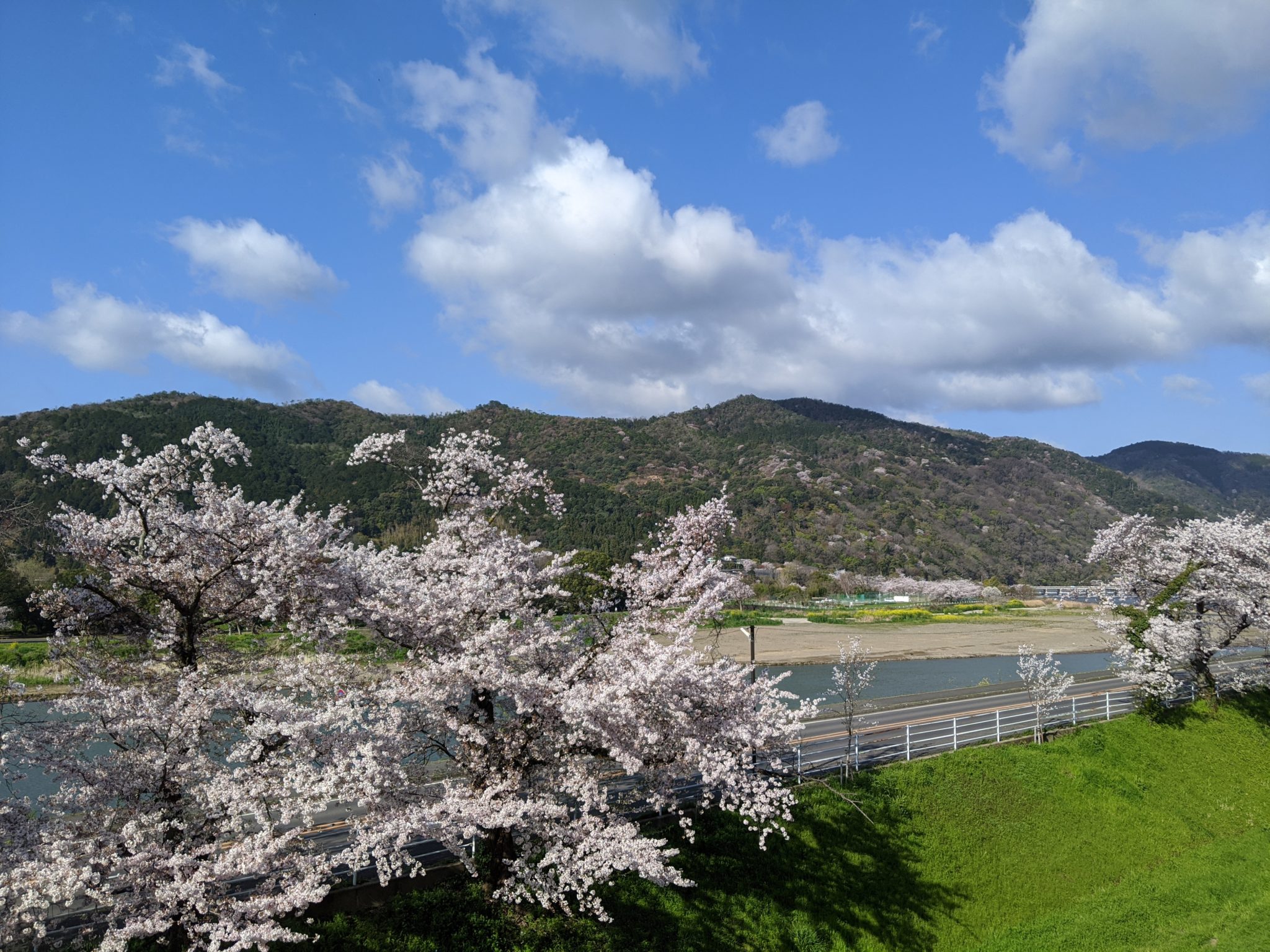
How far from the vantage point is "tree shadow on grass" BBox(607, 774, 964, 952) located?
1433 cm

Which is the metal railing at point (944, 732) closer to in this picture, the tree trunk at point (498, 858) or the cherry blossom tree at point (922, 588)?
the tree trunk at point (498, 858)

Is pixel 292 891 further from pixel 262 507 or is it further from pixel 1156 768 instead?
pixel 1156 768

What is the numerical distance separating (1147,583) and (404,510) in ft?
223

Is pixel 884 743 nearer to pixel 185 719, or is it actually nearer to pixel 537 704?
pixel 537 704

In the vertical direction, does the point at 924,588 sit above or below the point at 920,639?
above

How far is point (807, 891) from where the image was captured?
637 inches

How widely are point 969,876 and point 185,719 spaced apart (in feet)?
58.8

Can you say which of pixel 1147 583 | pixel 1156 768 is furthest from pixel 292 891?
pixel 1147 583

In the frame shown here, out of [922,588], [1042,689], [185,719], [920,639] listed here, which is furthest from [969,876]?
[922,588]

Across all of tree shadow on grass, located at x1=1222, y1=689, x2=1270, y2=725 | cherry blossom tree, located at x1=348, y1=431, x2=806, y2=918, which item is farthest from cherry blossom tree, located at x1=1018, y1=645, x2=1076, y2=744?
cherry blossom tree, located at x1=348, y1=431, x2=806, y2=918

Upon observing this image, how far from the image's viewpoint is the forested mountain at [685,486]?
91.5m

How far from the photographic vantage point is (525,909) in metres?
13.0

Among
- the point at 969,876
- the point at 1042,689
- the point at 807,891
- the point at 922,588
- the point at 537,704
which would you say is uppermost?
the point at 537,704

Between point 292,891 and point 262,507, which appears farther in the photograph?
point 262,507
